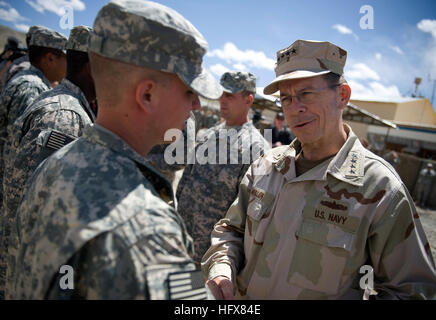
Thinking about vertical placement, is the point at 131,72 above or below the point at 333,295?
above

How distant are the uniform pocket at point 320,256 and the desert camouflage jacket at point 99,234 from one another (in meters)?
0.91

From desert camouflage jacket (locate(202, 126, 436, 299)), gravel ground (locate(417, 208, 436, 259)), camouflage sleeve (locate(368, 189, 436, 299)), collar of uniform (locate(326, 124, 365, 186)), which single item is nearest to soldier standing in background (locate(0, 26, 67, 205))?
desert camouflage jacket (locate(202, 126, 436, 299))

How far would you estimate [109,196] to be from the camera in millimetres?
1043

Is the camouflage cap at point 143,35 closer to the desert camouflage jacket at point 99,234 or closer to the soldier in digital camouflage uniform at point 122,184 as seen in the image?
the soldier in digital camouflage uniform at point 122,184

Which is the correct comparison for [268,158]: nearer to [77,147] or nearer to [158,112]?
[158,112]

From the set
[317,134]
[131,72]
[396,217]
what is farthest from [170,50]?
[396,217]

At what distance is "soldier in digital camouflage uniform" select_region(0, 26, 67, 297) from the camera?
11.9 feet

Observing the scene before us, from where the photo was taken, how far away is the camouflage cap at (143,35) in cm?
119

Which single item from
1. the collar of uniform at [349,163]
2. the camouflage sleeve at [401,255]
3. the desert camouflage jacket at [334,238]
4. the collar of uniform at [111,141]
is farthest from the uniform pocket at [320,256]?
the collar of uniform at [111,141]

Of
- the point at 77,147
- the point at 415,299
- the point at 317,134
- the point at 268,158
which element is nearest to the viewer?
the point at 77,147

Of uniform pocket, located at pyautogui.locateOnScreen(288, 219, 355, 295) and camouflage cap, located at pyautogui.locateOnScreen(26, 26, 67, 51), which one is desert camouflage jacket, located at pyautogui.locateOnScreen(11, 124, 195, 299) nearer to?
uniform pocket, located at pyautogui.locateOnScreen(288, 219, 355, 295)

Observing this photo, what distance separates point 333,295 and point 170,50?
1.61m

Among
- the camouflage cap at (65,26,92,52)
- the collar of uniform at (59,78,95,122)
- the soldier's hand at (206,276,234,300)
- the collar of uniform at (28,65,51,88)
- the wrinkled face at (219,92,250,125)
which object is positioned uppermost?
the collar of uniform at (28,65,51,88)

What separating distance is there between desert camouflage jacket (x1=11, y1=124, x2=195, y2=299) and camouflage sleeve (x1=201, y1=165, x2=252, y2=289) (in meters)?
0.90
